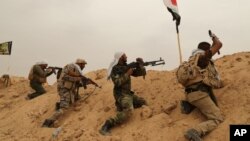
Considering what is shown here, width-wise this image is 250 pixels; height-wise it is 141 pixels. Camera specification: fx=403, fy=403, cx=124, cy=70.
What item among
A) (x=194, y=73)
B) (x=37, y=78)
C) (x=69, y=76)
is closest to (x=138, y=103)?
(x=194, y=73)

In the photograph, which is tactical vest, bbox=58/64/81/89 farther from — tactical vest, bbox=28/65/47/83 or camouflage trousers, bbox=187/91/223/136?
camouflage trousers, bbox=187/91/223/136

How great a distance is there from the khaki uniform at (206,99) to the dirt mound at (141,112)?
173mm

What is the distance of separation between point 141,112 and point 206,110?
1.69m

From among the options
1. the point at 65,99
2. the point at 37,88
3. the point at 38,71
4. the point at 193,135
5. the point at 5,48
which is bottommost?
the point at 193,135

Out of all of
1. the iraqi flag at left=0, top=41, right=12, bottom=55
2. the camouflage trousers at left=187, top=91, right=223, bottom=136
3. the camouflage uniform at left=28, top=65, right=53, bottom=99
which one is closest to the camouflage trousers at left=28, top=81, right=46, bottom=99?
the camouflage uniform at left=28, top=65, right=53, bottom=99

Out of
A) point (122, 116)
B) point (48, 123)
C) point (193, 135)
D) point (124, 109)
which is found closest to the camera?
point (193, 135)

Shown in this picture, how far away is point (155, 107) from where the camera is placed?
331 inches

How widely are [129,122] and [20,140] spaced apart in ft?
8.96

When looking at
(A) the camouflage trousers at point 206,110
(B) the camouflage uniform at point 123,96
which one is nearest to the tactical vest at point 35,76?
(B) the camouflage uniform at point 123,96

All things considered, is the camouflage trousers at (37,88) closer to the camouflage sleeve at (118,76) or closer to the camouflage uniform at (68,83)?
the camouflage uniform at (68,83)

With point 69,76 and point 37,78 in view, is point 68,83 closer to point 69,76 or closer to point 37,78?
point 69,76

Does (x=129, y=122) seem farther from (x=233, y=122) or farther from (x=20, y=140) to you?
(x=20, y=140)

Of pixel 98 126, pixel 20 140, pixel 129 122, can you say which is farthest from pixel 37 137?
pixel 129 122

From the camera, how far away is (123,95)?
27.0 feet
